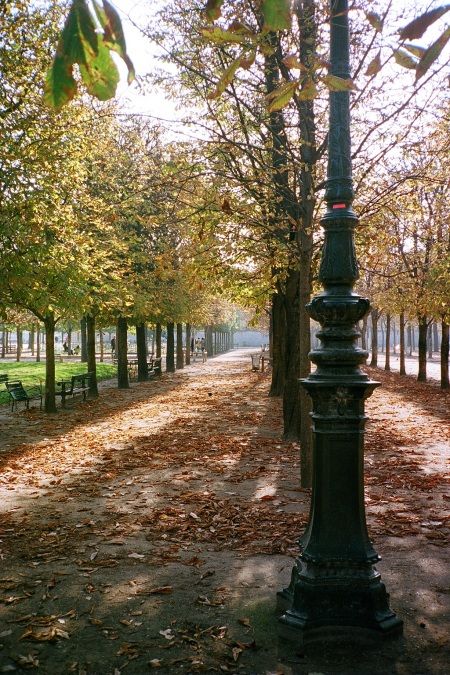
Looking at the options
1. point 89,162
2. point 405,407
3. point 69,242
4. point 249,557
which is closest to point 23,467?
point 249,557

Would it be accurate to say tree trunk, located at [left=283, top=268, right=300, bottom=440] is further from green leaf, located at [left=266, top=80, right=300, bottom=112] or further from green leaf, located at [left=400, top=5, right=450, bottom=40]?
green leaf, located at [left=400, top=5, right=450, bottom=40]

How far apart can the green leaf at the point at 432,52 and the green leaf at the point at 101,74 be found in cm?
124

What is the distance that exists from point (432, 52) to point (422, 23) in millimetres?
181

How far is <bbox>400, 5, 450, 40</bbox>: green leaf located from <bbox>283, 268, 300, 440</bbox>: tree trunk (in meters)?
9.25

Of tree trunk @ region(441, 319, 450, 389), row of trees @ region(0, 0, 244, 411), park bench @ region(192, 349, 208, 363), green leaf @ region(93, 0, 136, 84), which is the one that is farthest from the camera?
park bench @ region(192, 349, 208, 363)

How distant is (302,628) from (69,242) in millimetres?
12480

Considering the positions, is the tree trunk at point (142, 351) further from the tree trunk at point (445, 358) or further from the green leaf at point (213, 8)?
the green leaf at point (213, 8)

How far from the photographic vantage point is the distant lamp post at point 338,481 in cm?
387

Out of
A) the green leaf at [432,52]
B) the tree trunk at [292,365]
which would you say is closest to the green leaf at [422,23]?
the green leaf at [432,52]

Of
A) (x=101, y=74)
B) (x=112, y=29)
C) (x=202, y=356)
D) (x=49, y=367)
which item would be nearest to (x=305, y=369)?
(x=101, y=74)

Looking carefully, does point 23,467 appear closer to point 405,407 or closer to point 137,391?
point 405,407

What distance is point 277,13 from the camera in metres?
2.08

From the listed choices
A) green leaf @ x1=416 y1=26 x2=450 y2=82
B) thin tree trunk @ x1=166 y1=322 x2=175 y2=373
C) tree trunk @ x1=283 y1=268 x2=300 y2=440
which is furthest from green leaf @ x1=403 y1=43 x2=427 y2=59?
thin tree trunk @ x1=166 y1=322 x2=175 y2=373

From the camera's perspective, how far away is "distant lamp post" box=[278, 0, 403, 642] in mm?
3871
